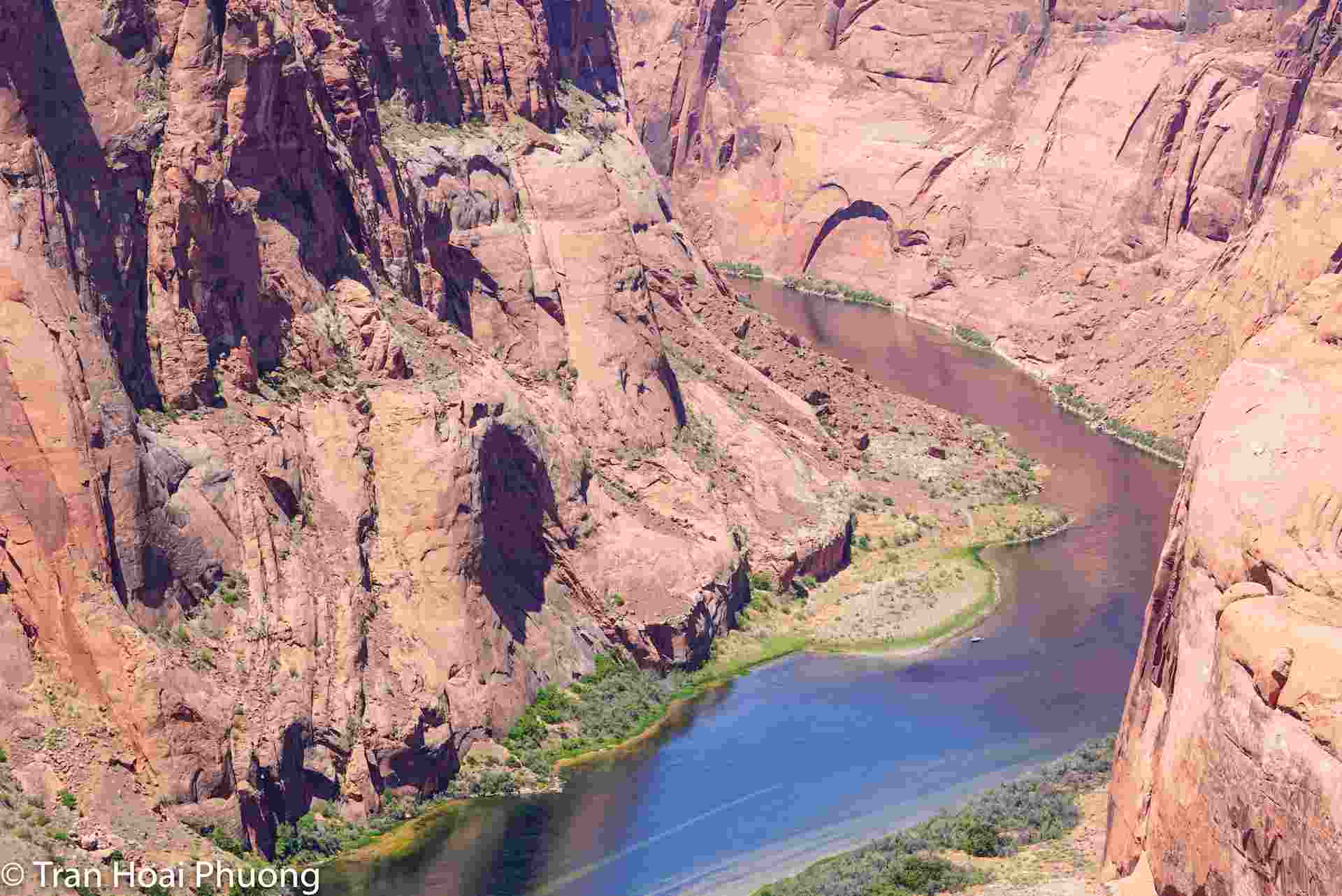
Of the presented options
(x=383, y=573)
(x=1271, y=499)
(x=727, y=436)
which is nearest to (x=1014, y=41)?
(x=727, y=436)

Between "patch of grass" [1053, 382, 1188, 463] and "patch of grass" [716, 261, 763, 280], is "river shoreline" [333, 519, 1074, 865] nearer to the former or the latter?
"patch of grass" [1053, 382, 1188, 463]

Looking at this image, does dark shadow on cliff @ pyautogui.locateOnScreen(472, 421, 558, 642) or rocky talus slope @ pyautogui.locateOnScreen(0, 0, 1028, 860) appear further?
dark shadow on cliff @ pyautogui.locateOnScreen(472, 421, 558, 642)

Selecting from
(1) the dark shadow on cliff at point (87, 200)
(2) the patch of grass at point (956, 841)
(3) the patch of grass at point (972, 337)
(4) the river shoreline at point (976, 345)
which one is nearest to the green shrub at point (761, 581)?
(2) the patch of grass at point (956, 841)

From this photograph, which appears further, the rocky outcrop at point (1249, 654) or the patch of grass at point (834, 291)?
the patch of grass at point (834, 291)

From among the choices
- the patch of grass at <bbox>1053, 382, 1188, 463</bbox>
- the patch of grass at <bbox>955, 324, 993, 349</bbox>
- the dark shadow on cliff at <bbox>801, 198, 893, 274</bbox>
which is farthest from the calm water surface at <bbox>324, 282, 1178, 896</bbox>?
the dark shadow on cliff at <bbox>801, 198, 893, 274</bbox>

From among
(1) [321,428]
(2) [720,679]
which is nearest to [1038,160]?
(2) [720,679]

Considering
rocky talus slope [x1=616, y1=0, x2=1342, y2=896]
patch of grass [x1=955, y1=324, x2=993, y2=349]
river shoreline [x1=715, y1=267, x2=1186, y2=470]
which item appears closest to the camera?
river shoreline [x1=715, y1=267, x2=1186, y2=470]

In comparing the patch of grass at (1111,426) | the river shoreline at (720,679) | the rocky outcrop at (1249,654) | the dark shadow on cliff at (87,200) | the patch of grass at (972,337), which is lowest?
the patch of grass at (1111,426)

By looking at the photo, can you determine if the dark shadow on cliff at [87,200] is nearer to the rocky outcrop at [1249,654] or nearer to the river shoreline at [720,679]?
the river shoreline at [720,679]
